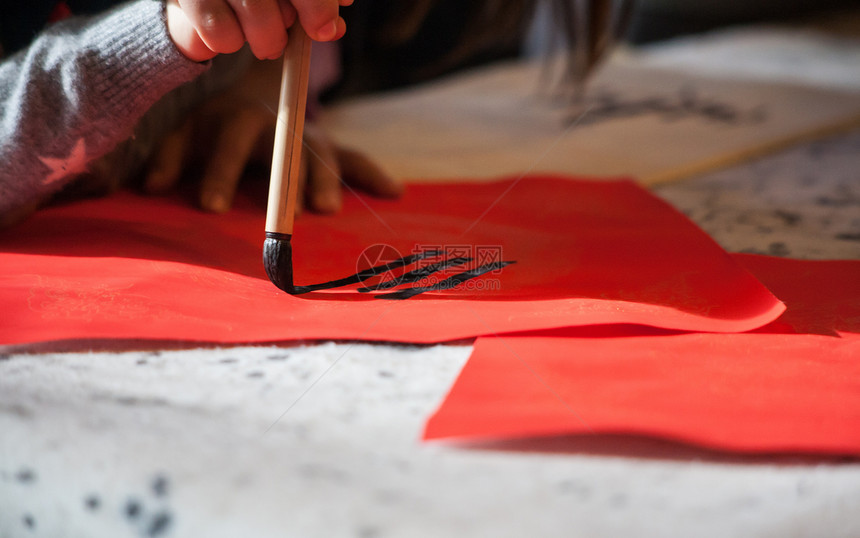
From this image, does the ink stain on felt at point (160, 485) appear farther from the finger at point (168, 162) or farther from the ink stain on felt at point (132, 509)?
the finger at point (168, 162)

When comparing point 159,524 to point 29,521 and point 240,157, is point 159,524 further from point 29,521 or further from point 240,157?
point 240,157

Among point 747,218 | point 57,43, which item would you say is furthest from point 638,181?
point 57,43

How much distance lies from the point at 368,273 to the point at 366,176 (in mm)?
150

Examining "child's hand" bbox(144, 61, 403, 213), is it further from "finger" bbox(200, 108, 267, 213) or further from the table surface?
the table surface

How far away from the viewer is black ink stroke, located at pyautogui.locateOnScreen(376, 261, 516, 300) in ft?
0.98

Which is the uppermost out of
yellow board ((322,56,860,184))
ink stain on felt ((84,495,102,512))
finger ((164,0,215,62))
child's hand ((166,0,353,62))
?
child's hand ((166,0,353,62))

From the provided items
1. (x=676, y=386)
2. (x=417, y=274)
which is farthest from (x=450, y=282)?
(x=676, y=386)

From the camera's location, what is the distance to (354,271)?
0.33m

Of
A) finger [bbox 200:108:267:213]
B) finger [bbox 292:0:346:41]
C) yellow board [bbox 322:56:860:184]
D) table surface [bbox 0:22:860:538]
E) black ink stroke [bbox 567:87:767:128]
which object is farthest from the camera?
black ink stroke [bbox 567:87:767:128]

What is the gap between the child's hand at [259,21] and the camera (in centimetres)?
28

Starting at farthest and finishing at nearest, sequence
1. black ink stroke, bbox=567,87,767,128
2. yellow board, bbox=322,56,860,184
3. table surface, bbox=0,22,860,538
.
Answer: black ink stroke, bbox=567,87,767,128
yellow board, bbox=322,56,860,184
table surface, bbox=0,22,860,538

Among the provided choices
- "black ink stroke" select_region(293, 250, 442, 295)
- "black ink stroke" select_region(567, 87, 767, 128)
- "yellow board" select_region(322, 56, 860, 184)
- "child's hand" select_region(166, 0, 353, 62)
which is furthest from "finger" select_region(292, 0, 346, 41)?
"black ink stroke" select_region(567, 87, 767, 128)

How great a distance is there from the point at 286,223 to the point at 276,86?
27 cm

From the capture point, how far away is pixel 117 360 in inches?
9.4
